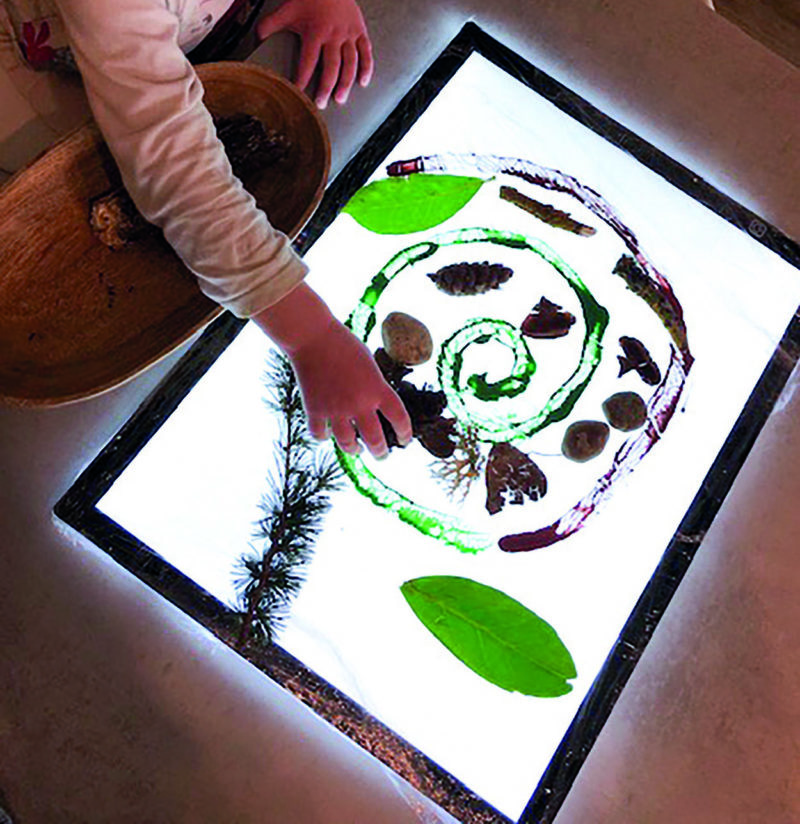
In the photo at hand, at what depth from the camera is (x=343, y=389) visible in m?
0.65

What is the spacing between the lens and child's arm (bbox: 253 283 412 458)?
0.64m

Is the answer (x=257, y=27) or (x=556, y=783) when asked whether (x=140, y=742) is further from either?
(x=257, y=27)

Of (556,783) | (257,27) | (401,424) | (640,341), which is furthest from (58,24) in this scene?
(556,783)

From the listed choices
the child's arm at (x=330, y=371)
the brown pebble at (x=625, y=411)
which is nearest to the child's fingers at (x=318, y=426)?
the child's arm at (x=330, y=371)

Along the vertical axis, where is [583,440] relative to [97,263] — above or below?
above

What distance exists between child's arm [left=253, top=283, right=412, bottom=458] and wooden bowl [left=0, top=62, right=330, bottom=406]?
0.05 meters

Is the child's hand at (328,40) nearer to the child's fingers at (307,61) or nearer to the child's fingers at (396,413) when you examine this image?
the child's fingers at (307,61)

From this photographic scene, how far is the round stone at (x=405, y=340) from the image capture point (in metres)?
0.70

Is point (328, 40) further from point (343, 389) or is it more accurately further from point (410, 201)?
point (343, 389)

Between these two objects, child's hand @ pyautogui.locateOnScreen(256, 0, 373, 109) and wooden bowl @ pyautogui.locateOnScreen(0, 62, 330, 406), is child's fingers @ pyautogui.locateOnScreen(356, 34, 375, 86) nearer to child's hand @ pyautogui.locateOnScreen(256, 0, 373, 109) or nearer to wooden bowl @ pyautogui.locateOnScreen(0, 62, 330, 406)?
child's hand @ pyautogui.locateOnScreen(256, 0, 373, 109)

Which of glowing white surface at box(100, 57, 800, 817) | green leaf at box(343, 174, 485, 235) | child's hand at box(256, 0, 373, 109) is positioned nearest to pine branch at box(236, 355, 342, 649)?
glowing white surface at box(100, 57, 800, 817)

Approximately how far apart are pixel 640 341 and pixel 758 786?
1.12 feet

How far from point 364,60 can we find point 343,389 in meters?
0.30

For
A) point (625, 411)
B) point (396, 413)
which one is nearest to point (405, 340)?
point (396, 413)
